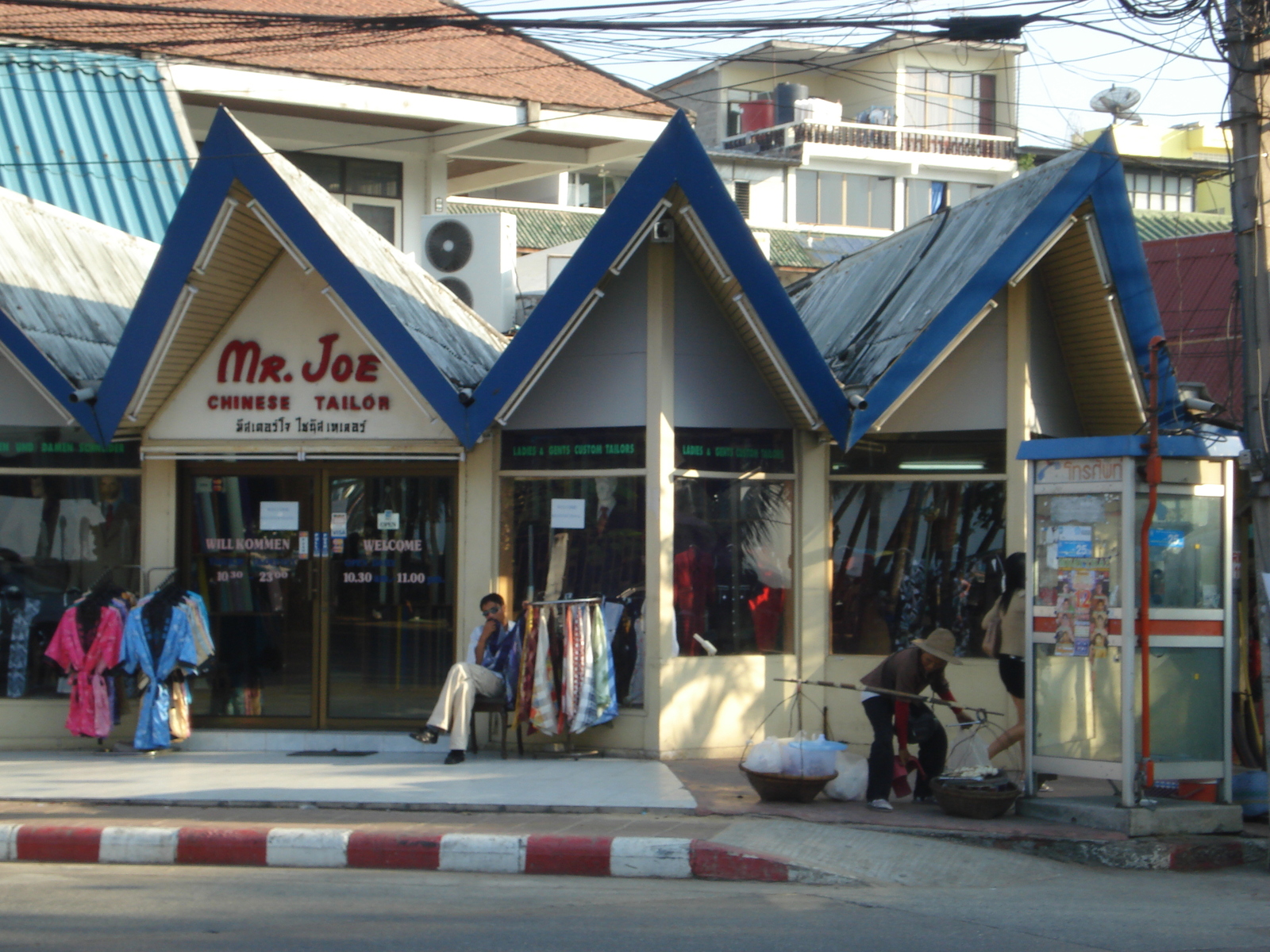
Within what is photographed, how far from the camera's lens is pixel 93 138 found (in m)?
14.9

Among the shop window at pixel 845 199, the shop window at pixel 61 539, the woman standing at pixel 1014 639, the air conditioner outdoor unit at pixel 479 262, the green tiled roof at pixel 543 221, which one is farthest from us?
the shop window at pixel 845 199

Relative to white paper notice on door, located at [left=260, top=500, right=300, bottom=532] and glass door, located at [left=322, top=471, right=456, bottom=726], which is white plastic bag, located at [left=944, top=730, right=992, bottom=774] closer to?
glass door, located at [left=322, top=471, right=456, bottom=726]

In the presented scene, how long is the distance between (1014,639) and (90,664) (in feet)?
23.5

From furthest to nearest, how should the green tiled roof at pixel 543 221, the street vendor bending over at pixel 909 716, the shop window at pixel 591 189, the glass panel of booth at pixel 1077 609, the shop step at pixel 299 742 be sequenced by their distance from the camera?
the shop window at pixel 591 189
the green tiled roof at pixel 543 221
the shop step at pixel 299 742
the street vendor bending over at pixel 909 716
the glass panel of booth at pixel 1077 609

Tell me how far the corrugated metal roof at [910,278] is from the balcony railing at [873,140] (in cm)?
3500

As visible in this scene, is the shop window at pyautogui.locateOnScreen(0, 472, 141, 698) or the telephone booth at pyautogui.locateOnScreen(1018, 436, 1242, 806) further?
the shop window at pyautogui.locateOnScreen(0, 472, 141, 698)

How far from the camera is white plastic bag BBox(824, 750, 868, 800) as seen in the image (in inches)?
357

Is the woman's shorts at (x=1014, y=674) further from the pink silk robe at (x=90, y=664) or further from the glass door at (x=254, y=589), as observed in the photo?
the pink silk robe at (x=90, y=664)

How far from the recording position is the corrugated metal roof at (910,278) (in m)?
10.5

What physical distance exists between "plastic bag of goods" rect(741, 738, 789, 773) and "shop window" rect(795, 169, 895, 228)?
3954cm

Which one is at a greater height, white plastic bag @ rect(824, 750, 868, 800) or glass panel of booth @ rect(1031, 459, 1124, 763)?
glass panel of booth @ rect(1031, 459, 1124, 763)

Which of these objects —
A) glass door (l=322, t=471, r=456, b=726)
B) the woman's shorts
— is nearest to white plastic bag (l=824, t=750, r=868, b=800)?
the woman's shorts

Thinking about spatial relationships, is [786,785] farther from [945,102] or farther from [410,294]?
[945,102]

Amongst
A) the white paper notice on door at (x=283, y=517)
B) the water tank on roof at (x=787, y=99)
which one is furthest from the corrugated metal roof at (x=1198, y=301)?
the water tank on roof at (x=787, y=99)
